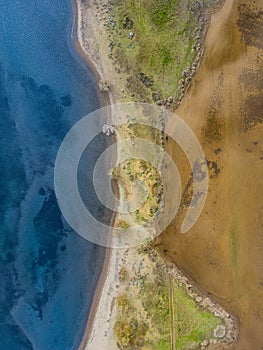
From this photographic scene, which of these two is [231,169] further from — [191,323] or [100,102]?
[191,323]

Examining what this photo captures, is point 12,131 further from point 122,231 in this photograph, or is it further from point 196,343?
point 196,343

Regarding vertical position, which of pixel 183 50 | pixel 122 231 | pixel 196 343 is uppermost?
pixel 183 50

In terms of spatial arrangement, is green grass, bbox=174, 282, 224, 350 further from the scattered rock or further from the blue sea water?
the scattered rock

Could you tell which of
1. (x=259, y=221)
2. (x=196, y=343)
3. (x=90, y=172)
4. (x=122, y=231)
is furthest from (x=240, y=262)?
(x=90, y=172)

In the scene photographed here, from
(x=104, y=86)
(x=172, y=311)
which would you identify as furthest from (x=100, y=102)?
(x=172, y=311)

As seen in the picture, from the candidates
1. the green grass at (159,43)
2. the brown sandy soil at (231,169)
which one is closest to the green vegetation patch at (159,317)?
the brown sandy soil at (231,169)

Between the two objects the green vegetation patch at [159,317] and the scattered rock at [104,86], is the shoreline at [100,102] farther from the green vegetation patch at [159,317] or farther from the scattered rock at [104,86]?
the green vegetation patch at [159,317]

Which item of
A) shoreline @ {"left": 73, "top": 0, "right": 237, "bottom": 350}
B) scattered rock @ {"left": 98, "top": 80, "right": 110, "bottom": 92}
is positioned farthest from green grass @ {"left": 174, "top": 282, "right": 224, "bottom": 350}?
scattered rock @ {"left": 98, "top": 80, "right": 110, "bottom": 92}
